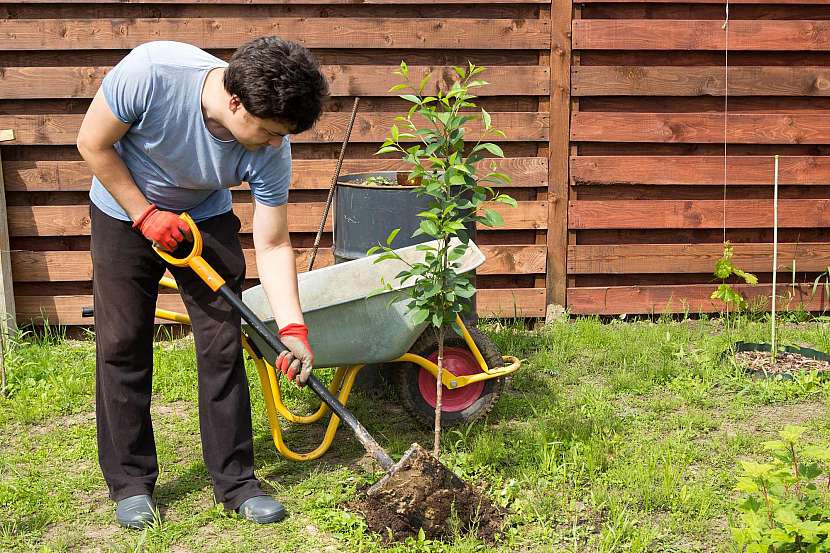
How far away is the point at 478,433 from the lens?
131 inches

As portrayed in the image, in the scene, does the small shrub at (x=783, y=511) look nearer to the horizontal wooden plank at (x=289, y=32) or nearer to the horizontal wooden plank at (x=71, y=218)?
the horizontal wooden plank at (x=71, y=218)

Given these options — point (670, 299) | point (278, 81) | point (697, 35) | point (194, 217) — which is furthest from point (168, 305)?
point (697, 35)

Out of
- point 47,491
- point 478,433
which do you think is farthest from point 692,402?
point 47,491

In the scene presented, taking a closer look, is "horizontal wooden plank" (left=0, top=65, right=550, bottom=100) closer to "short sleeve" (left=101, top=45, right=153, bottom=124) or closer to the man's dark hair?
"short sleeve" (left=101, top=45, right=153, bottom=124)

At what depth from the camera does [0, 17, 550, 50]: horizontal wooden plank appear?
4.48m

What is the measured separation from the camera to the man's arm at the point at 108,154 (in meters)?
2.52

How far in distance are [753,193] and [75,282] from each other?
389 centimetres

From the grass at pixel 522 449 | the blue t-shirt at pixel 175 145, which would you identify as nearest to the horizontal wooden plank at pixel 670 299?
the grass at pixel 522 449

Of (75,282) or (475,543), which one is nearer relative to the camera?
(475,543)

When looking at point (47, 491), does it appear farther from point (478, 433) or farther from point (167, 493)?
point (478, 433)

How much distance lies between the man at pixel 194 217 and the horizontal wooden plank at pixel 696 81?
2519 mm

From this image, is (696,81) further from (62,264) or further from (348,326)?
(62,264)

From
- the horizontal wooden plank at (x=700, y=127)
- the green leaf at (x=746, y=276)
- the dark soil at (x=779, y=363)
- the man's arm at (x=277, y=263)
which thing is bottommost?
the dark soil at (x=779, y=363)

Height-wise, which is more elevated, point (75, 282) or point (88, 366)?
point (75, 282)
